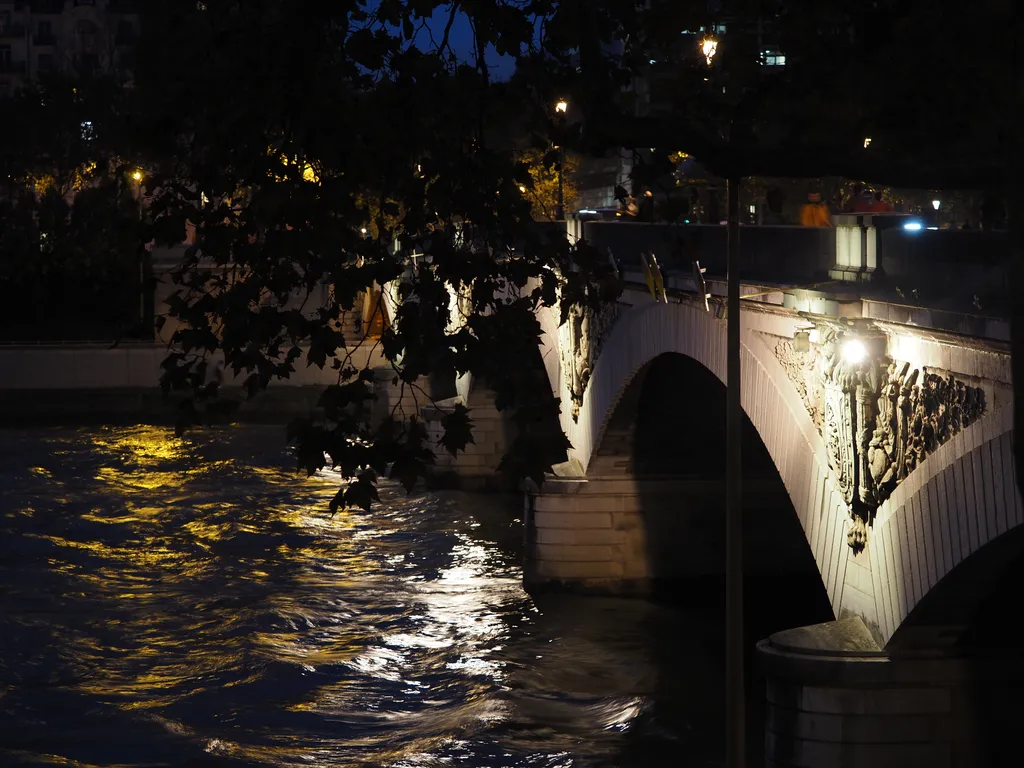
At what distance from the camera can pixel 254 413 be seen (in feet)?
173

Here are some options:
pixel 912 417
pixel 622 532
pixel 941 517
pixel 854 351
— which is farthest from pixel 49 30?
pixel 941 517

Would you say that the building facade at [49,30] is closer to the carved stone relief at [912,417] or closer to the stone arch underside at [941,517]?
the carved stone relief at [912,417]

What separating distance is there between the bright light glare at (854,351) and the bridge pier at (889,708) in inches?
97.2

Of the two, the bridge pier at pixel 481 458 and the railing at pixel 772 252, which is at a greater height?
the railing at pixel 772 252

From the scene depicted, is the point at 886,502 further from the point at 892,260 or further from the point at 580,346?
the point at 580,346

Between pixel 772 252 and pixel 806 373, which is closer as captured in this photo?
pixel 806 373

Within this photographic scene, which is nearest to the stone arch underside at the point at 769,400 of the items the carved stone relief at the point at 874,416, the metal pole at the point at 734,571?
the carved stone relief at the point at 874,416

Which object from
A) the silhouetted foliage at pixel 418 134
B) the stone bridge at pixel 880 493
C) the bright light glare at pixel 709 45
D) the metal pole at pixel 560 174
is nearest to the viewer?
the silhouetted foliage at pixel 418 134

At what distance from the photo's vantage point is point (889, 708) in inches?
532

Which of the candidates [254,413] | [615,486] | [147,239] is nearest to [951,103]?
[147,239]

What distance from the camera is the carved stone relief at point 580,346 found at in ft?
84.9

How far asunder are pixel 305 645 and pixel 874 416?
40.0ft

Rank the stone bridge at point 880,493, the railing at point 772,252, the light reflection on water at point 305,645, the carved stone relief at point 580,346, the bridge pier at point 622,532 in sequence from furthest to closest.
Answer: the bridge pier at point 622,532 → the carved stone relief at point 580,346 → the light reflection on water at point 305,645 → the railing at point 772,252 → the stone bridge at point 880,493

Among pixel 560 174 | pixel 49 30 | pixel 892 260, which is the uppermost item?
pixel 49 30
